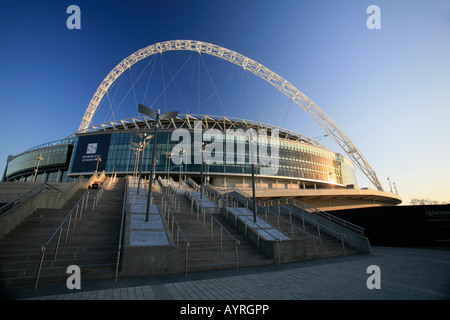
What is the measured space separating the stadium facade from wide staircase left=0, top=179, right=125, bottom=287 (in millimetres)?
40356

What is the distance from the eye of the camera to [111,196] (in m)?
16.2

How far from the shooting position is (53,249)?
725cm

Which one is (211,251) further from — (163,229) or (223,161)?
(223,161)

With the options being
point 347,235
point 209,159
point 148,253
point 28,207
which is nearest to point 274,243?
point 148,253

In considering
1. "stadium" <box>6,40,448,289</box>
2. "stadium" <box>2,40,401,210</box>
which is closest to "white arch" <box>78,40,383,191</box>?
"stadium" <box>2,40,401,210</box>

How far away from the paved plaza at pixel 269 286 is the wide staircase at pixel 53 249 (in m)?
0.65

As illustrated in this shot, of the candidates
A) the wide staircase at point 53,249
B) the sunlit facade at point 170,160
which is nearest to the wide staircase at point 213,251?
the wide staircase at point 53,249

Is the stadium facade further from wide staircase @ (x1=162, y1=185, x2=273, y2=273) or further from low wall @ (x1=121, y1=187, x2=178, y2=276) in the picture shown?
low wall @ (x1=121, y1=187, x2=178, y2=276)

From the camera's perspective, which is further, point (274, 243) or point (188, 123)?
point (188, 123)

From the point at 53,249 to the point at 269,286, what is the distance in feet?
25.3

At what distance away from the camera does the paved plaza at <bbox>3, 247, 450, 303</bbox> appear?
191 inches
